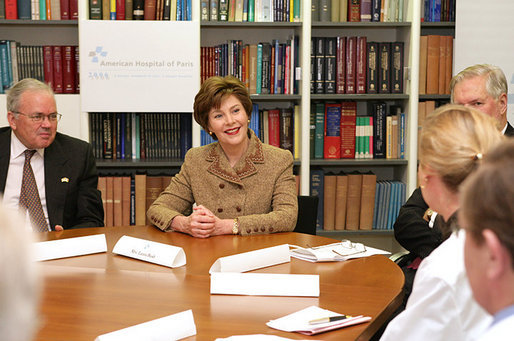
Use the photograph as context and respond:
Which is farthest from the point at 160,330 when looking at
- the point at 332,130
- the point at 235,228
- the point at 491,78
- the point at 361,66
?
the point at 361,66

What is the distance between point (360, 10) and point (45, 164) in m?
2.29

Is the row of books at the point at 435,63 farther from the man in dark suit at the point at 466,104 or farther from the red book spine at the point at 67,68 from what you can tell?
the red book spine at the point at 67,68

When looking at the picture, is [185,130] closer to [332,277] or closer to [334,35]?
[334,35]

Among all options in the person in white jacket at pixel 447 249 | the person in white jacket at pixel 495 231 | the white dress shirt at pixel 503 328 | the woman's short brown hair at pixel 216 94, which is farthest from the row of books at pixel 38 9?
the white dress shirt at pixel 503 328

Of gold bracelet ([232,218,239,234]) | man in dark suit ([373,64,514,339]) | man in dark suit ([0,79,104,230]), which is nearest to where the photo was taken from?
gold bracelet ([232,218,239,234])

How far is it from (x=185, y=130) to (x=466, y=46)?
1.87m

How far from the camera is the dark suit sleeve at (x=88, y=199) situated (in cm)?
315

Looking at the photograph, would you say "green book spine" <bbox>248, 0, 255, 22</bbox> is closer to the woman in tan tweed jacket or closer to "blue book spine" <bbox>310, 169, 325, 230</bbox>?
"blue book spine" <bbox>310, 169, 325, 230</bbox>

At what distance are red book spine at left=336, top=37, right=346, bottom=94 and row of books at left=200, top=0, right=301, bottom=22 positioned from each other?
344 millimetres

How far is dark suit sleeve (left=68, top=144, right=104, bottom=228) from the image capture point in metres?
3.15

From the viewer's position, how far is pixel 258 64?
4.16 m

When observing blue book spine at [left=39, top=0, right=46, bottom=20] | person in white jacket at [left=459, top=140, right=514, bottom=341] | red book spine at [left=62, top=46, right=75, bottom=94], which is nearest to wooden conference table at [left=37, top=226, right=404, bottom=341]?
person in white jacket at [left=459, top=140, right=514, bottom=341]

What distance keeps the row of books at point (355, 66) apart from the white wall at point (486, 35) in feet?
1.53

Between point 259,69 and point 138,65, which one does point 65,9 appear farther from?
point 259,69
